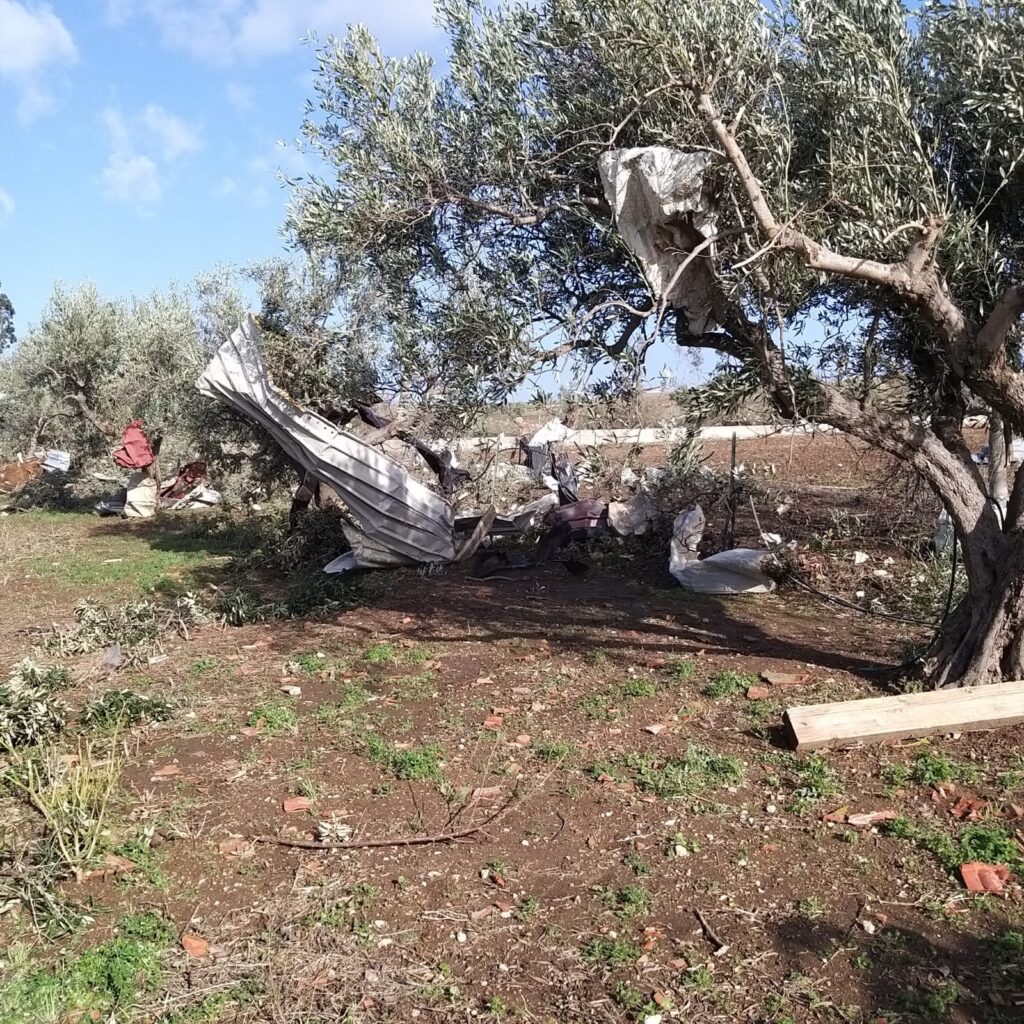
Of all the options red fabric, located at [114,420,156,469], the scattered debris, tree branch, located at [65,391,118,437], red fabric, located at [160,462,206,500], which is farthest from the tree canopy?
tree branch, located at [65,391,118,437]

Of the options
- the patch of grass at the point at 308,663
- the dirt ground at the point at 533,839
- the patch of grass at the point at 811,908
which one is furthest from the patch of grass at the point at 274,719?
the patch of grass at the point at 811,908

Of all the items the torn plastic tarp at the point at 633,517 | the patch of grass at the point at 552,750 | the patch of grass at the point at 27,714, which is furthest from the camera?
the torn plastic tarp at the point at 633,517

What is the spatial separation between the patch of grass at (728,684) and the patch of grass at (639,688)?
365mm

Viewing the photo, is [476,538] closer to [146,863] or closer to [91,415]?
[146,863]

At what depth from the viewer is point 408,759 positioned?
5414 mm

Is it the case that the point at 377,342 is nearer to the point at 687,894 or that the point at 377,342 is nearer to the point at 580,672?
the point at 580,672

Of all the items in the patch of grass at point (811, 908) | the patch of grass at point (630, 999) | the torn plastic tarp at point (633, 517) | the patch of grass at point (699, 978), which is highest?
the torn plastic tarp at point (633, 517)

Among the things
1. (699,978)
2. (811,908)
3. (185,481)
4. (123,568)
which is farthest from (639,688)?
(185,481)

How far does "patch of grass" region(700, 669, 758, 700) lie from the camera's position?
6.31 m

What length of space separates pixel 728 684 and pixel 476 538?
5707 millimetres

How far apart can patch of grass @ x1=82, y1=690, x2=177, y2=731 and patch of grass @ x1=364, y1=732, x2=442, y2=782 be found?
5.56 ft

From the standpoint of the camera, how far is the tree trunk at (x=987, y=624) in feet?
18.2

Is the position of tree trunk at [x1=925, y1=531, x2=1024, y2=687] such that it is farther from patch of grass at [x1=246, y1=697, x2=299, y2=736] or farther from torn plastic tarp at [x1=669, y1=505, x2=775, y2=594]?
patch of grass at [x1=246, y1=697, x2=299, y2=736]

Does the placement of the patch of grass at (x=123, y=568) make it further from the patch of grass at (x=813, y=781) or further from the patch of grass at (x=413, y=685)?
the patch of grass at (x=813, y=781)
